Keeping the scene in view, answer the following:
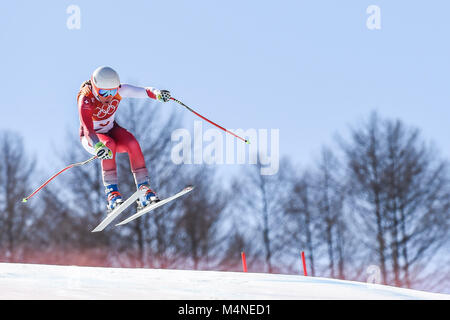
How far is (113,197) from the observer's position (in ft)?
28.0

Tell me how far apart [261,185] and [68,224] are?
6.47 metres

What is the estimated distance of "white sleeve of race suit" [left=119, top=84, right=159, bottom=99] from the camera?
27.1ft

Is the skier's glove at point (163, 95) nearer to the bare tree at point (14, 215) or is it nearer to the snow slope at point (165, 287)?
the snow slope at point (165, 287)

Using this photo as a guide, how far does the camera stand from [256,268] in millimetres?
20469

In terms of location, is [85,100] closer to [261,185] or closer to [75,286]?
[75,286]

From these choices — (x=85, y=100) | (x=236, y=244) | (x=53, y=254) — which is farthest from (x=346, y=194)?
(x=85, y=100)

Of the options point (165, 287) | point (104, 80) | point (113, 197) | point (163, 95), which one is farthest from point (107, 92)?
point (165, 287)

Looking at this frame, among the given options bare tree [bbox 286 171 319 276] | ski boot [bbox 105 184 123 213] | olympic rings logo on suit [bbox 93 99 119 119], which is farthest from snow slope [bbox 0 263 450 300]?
bare tree [bbox 286 171 319 276]

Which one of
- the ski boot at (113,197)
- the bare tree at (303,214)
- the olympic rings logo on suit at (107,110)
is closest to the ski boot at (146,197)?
the ski boot at (113,197)

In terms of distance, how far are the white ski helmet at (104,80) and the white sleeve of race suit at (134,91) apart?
0.27m

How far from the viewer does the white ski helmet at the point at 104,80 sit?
7.82 meters

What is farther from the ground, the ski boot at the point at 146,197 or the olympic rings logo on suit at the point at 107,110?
the olympic rings logo on suit at the point at 107,110

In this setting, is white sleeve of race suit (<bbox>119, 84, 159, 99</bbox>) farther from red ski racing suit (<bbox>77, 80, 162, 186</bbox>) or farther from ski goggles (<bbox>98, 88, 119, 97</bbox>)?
ski goggles (<bbox>98, 88, 119, 97</bbox>)

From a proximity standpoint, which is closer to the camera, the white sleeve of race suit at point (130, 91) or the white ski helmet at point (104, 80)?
the white ski helmet at point (104, 80)
